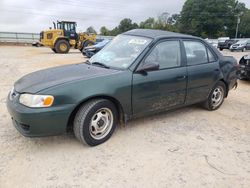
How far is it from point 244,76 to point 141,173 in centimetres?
662

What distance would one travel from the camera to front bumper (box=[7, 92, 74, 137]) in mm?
2936

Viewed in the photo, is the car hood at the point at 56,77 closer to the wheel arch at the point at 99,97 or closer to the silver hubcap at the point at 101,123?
the wheel arch at the point at 99,97

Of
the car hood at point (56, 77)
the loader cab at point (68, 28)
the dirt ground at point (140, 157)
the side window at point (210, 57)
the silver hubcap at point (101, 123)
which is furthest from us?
the loader cab at point (68, 28)

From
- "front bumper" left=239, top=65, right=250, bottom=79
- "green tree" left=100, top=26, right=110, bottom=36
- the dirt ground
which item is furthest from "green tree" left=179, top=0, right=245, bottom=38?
the dirt ground

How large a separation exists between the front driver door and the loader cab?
60.7 ft

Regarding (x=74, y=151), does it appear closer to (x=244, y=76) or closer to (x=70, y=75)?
(x=70, y=75)

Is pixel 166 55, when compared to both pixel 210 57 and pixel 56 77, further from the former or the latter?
pixel 56 77

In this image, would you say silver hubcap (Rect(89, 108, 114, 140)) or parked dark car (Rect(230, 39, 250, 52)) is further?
parked dark car (Rect(230, 39, 250, 52))

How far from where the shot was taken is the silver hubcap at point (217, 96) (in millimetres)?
4970

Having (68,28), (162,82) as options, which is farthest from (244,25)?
(162,82)

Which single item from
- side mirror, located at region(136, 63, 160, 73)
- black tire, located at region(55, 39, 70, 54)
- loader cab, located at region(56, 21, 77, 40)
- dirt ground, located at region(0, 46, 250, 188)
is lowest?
dirt ground, located at region(0, 46, 250, 188)

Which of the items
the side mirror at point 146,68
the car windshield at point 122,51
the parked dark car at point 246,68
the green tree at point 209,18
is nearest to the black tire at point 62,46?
the parked dark car at point 246,68

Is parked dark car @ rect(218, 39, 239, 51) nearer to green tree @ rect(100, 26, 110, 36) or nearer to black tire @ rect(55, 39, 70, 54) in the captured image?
black tire @ rect(55, 39, 70, 54)

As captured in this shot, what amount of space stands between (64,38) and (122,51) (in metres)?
17.7
